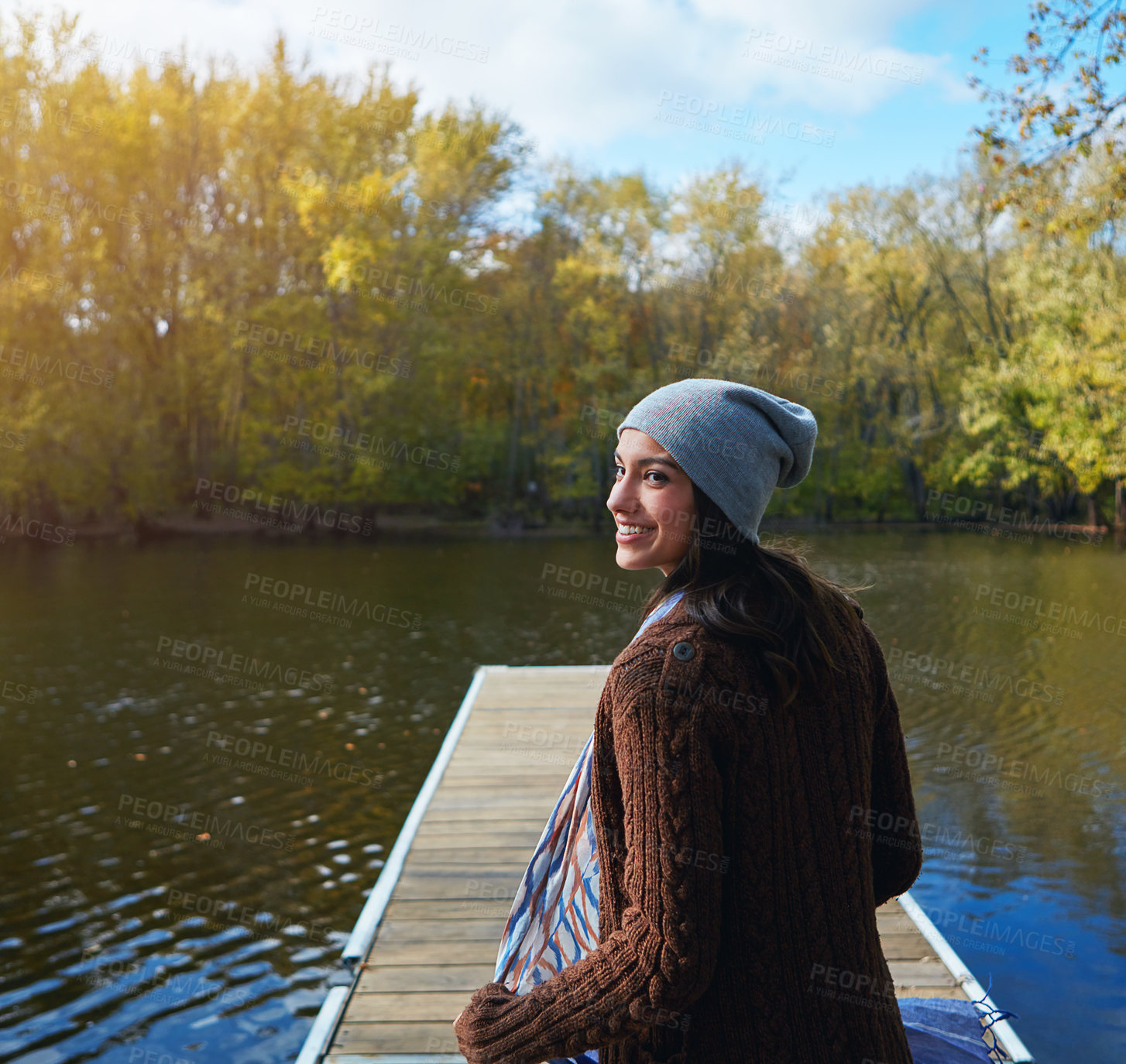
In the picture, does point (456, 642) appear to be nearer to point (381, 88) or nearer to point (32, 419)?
point (32, 419)

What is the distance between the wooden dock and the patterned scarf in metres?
2.14

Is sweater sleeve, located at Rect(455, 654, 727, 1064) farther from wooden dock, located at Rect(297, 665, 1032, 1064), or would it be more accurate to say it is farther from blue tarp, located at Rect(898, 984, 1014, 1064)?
wooden dock, located at Rect(297, 665, 1032, 1064)

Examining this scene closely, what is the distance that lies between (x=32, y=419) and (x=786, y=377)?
22.2 metres

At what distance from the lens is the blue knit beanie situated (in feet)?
4.82

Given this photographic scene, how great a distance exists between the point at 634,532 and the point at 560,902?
0.62 m

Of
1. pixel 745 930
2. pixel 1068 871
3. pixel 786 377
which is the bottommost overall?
pixel 1068 871

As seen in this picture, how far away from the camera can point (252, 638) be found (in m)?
14.1

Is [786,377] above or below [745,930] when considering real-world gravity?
above

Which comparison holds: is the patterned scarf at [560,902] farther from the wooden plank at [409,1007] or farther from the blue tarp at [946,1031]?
the wooden plank at [409,1007]

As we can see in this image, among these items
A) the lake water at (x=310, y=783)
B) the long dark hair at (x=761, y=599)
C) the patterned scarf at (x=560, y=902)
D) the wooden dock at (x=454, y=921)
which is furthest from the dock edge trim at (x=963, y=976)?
the long dark hair at (x=761, y=599)

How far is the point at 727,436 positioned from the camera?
1475mm

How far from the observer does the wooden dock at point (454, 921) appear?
3.62 meters

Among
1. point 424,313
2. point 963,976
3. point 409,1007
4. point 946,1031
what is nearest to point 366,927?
point 409,1007

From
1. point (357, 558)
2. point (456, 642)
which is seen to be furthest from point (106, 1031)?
point (357, 558)
